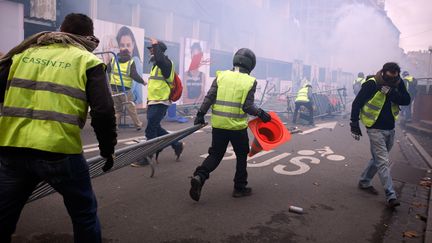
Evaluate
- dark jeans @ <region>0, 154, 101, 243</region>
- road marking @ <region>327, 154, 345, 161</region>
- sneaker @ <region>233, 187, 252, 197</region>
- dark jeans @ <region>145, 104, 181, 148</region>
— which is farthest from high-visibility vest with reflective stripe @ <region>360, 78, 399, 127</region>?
dark jeans @ <region>0, 154, 101, 243</region>

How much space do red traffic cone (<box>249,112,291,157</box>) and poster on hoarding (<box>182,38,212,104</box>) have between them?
10.9m

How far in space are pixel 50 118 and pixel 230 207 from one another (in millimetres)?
2543

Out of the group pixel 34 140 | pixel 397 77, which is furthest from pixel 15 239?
pixel 397 77

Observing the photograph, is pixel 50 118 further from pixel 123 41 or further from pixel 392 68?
pixel 123 41

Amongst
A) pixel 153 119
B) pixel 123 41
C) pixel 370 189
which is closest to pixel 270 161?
pixel 370 189

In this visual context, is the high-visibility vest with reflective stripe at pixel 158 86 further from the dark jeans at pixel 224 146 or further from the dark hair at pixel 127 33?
the dark hair at pixel 127 33

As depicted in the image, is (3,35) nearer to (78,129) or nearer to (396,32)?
(78,129)

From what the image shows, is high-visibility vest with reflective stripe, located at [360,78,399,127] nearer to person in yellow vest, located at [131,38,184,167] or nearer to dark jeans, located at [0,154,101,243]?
person in yellow vest, located at [131,38,184,167]

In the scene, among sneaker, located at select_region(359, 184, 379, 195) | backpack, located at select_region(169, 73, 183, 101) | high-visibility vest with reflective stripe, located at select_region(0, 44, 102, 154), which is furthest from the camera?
backpack, located at select_region(169, 73, 183, 101)

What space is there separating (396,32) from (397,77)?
2698 inches

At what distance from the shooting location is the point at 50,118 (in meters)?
2.06

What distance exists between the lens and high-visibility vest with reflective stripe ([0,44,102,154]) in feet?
6.75

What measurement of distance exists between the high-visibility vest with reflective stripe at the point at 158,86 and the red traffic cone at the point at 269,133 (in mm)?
1669

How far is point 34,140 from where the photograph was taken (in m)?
2.04
